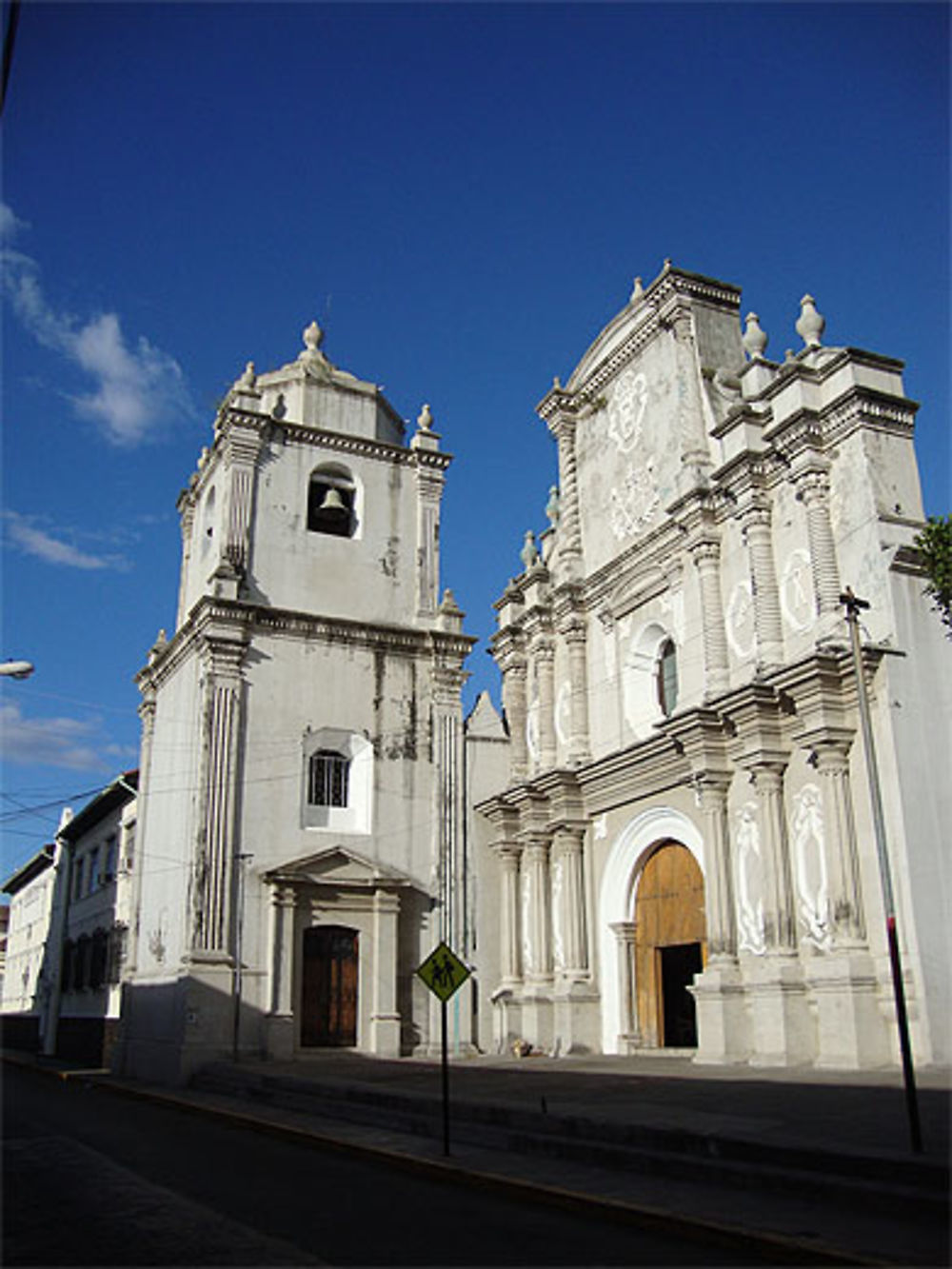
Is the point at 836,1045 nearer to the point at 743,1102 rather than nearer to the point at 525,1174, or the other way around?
the point at 743,1102

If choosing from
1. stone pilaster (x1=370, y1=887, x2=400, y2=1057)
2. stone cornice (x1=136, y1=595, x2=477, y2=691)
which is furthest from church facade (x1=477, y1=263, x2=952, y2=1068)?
stone pilaster (x1=370, y1=887, x2=400, y2=1057)

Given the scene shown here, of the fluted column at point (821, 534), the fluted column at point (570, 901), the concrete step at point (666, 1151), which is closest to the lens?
the concrete step at point (666, 1151)

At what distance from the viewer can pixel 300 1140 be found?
12.6 meters

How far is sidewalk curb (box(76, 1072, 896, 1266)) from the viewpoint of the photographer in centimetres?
652

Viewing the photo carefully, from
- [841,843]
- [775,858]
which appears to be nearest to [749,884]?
[775,858]

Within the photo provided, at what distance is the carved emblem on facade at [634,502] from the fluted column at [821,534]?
457 centimetres

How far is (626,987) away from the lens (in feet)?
70.4

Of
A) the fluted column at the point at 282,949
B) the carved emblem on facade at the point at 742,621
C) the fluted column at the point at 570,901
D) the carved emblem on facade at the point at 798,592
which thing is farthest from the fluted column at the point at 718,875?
the fluted column at the point at 282,949

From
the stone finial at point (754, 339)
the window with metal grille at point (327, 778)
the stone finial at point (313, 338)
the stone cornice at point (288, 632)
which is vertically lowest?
the window with metal grille at point (327, 778)

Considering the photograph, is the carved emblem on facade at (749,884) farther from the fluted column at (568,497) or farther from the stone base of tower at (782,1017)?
the fluted column at (568,497)

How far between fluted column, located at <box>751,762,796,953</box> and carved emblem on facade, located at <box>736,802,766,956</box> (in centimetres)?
26

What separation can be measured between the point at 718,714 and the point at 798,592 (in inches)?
94.5

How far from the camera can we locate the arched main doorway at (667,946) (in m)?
20.4

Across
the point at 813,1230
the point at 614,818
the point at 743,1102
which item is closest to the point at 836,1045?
the point at 743,1102
